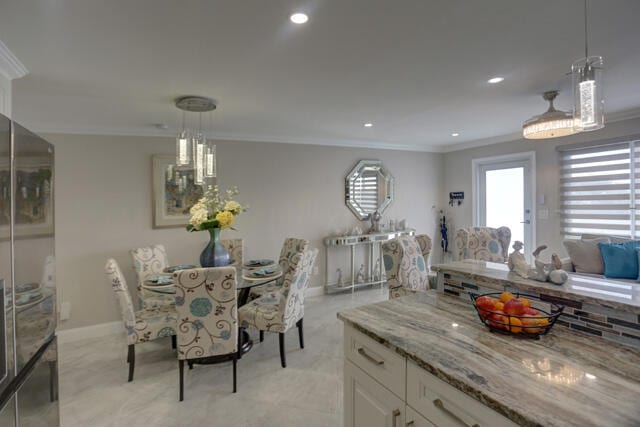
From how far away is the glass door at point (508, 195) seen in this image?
15.2 ft

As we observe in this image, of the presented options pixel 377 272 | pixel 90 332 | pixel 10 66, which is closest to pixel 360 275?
pixel 377 272

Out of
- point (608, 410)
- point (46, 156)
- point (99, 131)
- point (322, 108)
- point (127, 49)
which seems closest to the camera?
point (608, 410)

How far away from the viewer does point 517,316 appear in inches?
48.4

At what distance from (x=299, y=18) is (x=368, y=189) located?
3.83m

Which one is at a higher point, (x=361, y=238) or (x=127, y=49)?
(x=127, y=49)

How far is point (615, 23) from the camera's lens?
1.72 meters

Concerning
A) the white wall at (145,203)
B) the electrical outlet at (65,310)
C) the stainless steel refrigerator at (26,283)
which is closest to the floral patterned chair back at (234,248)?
the white wall at (145,203)

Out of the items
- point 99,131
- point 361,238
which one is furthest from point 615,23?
point 99,131

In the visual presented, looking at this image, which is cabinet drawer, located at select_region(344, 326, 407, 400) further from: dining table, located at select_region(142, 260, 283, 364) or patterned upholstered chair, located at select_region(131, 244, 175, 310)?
patterned upholstered chair, located at select_region(131, 244, 175, 310)

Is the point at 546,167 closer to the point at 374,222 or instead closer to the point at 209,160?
the point at 374,222

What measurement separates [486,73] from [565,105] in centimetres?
158

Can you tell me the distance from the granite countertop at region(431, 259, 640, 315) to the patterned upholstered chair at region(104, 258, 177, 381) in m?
2.16

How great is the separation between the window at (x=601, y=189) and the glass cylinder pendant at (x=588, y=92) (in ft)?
9.30

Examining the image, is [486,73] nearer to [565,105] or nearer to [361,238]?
[565,105]
